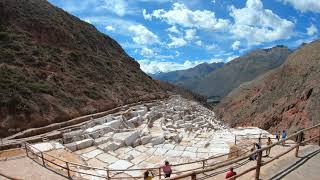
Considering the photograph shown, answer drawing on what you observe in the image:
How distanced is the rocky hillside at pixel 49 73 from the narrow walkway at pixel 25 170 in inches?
192

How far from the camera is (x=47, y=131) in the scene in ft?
61.1

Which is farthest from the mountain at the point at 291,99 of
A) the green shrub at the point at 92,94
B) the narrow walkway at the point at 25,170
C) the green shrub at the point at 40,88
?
the narrow walkway at the point at 25,170

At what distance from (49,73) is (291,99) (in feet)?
141

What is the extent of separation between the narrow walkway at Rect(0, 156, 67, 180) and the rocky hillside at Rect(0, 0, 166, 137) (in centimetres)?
489

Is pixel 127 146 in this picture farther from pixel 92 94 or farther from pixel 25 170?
pixel 92 94

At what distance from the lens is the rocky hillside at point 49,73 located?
66.3ft

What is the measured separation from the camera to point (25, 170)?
1220cm

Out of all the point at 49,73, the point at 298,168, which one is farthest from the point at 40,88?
the point at 298,168

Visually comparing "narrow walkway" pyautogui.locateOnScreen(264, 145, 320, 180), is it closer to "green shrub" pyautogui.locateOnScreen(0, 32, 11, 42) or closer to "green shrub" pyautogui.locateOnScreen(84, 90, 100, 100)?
"green shrub" pyautogui.locateOnScreen(84, 90, 100, 100)

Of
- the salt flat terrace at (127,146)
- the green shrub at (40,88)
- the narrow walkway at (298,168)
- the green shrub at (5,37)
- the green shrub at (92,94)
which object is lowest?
the salt flat terrace at (127,146)

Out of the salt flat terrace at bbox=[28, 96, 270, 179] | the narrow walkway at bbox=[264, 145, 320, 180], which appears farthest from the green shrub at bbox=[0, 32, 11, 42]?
the narrow walkway at bbox=[264, 145, 320, 180]

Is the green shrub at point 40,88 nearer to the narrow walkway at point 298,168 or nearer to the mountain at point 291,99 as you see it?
the narrow walkway at point 298,168

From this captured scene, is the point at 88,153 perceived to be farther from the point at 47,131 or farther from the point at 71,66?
the point at 71,66

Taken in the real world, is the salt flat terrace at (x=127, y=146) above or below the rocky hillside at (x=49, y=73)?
below
